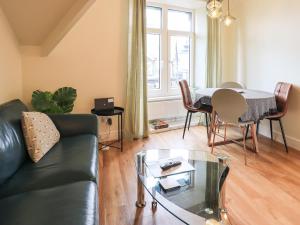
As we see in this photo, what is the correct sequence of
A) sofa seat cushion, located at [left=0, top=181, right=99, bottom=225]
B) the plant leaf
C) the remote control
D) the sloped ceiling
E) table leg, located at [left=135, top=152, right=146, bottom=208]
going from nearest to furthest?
sofa seat cushion, located at [left=0, top=181, right=99, bottom=225] → the remote control → table leg, located at [left=135, top=152, right=146, bottom=208] → the sloped ceiling → the plant leaf

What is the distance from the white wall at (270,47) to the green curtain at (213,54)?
1.05 ft

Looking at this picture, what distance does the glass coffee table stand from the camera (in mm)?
1344

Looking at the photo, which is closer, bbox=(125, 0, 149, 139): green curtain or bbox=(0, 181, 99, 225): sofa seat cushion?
bbox=(0, 181, 99, 225): sofa seat cushion

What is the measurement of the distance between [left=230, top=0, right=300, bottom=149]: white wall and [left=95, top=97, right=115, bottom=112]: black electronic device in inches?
95.3

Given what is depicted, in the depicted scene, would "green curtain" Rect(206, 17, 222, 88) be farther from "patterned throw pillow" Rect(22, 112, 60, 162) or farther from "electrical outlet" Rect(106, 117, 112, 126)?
"patterned throw pillow" Rect(22, 112, 60, 162)

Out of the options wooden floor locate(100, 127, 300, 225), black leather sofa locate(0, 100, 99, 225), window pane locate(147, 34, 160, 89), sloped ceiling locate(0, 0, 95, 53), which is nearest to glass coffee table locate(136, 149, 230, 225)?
wooden floor locate(100, 127, 300, 225)

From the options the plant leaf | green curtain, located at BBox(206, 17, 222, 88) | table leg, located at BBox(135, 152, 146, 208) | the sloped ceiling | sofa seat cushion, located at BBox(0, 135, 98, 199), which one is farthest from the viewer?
green curtain, located at BBox(206, 17, 222, 88)

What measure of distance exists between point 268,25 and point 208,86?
1.36m

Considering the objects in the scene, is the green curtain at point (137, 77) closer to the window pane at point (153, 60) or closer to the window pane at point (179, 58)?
the window pane at point (153, 60)

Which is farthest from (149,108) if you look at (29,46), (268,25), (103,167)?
(268,25)

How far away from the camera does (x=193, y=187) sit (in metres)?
1.60

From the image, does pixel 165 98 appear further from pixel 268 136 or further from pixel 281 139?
pixel 281 139

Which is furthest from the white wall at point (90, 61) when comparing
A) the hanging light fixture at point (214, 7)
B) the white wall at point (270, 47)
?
the white wall at point (270, 47)

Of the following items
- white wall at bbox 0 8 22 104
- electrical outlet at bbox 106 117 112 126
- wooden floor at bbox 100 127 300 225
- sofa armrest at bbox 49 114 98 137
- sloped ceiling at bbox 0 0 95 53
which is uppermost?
sloped ceiling at bbox 0 0 95 53
